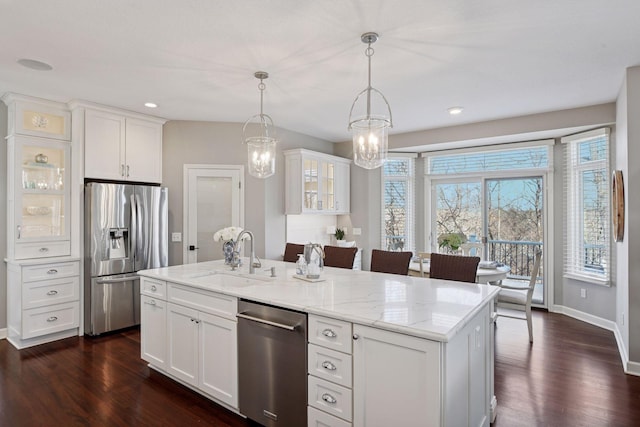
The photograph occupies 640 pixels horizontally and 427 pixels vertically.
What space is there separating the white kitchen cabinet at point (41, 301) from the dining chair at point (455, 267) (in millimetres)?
3938

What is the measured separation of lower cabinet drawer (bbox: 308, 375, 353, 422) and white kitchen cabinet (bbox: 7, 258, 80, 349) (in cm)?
346

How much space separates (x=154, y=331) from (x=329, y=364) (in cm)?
183

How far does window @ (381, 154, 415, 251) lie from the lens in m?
6.23

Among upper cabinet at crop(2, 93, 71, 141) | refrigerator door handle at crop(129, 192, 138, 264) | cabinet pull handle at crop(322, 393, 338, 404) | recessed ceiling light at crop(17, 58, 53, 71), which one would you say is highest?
recessed ceiling light at crop(17, 58, 53, 71)

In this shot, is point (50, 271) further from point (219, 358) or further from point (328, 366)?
point (328, 366)

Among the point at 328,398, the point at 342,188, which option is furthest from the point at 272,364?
the point at 342,188

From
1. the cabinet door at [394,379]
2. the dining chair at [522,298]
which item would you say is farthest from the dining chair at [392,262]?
the cabinet door at [394,379]

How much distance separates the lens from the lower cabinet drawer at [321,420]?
1904mm

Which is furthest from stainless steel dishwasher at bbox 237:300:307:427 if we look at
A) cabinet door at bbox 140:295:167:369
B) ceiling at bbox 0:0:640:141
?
ceiling at bbox 0:0:640:141

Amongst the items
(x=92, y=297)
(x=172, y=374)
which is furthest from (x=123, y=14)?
(x=92, y=297)

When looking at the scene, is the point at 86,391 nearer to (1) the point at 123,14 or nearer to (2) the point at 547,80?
(1) the point at 123,14

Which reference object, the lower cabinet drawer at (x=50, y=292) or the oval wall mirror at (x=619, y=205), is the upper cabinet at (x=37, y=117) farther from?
the oval wall mirror at (x=619, y=205)

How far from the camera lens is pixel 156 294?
3.01m

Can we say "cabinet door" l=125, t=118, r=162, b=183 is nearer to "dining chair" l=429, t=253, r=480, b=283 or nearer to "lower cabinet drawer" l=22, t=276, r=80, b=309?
"lower cabinet drawer" l=22, t=276, r=80, b=309
